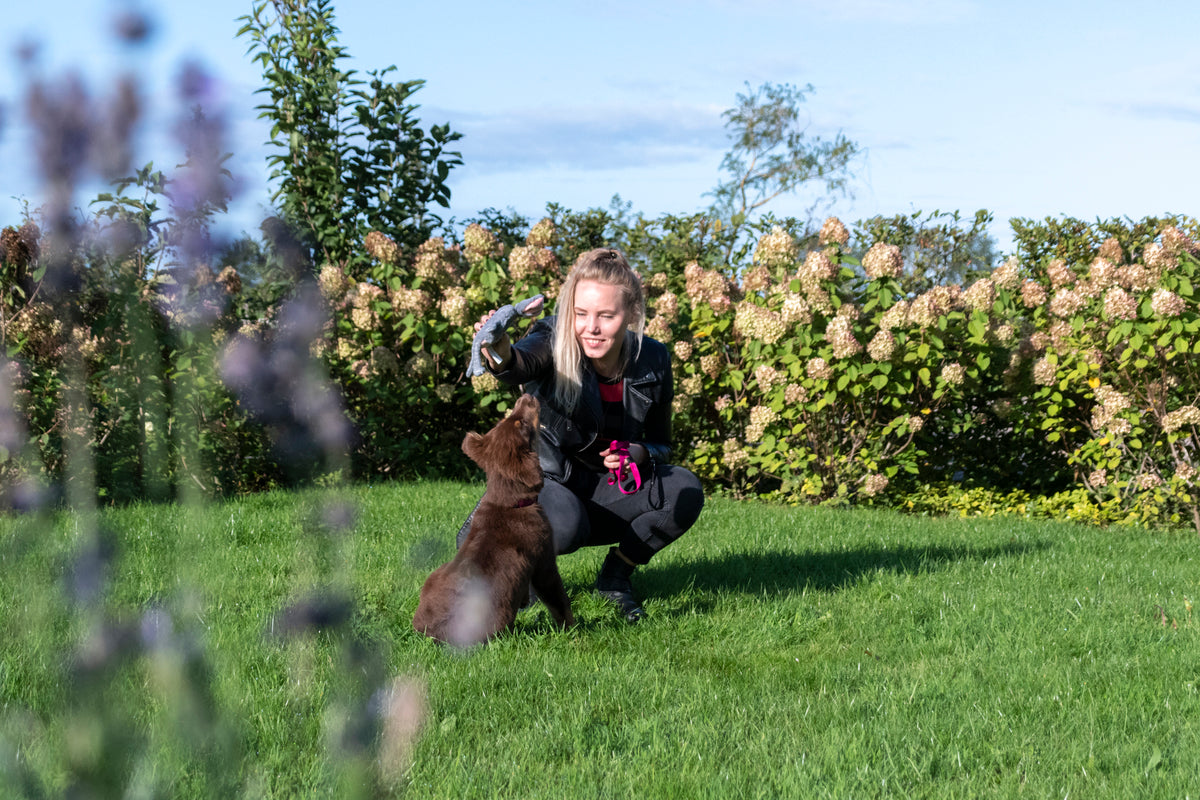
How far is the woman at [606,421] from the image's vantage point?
13.8ft

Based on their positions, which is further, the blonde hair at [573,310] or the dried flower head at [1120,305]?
the dried flower head at [1120,305]

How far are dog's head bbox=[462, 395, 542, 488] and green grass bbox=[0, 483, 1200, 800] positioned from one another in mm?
446

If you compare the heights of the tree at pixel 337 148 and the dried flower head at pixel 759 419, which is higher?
the tree at pixel 337 148

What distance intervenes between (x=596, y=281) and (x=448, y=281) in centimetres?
353

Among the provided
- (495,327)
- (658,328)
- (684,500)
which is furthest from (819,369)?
(495,327)

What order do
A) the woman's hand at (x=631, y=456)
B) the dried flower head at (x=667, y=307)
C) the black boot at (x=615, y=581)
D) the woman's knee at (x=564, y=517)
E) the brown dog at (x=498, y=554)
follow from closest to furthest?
1. the brown dog at (x=498, y=554)
2. the woman's knee at (x=564, y=517)
3. the woman's hand at (x=631, y=456)
4. the black boot at (x=615, y=581)
5. the dried flower head at (x=667, y=307)

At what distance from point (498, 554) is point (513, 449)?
1.26 ft

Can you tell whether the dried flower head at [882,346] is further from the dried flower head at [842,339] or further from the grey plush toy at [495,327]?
the grey plush toy at [495,327]

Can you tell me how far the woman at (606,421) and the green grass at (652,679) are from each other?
31 centimetres

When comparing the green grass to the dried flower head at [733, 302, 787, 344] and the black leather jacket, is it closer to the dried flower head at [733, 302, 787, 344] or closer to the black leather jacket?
the black leather jacket

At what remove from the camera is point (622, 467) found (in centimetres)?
441

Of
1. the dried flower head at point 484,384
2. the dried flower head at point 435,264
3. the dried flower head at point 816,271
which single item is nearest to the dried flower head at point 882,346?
the dried flower head at point 816,271

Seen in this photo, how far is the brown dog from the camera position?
3438 mm

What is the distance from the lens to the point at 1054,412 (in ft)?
24.2
